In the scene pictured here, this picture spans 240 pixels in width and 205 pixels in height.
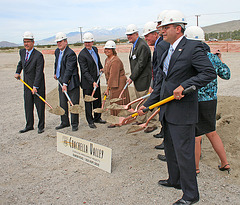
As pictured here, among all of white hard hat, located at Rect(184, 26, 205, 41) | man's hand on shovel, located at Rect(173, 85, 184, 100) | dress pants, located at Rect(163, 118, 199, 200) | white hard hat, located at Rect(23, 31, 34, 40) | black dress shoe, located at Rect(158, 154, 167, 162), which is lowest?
black dress shoe, located at Rect(158, 154, 167, 162)

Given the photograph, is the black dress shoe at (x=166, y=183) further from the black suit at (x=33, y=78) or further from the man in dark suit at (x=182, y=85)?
the black suit at (x=33, y=78)

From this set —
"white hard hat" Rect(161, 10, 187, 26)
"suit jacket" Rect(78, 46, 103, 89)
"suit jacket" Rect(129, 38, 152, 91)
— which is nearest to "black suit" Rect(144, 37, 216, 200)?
"white hard hat" Rect(161, 10, 187, 26)

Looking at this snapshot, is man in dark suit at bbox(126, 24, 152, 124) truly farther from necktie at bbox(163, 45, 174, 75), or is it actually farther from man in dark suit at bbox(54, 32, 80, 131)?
necktie at bbox(163, 45, 174, 75)

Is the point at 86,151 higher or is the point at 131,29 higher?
the point at 131,29

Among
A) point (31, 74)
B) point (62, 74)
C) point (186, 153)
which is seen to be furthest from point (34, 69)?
point (186, 153)

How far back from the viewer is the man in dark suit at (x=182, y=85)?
234cm

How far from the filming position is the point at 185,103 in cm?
250

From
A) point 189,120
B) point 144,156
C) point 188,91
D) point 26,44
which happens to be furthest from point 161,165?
point 26,44

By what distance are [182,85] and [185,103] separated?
0.22 m

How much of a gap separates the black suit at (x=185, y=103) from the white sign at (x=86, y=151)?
3.61 ft

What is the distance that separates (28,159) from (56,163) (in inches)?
21.9

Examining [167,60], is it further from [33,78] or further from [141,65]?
[33,78]

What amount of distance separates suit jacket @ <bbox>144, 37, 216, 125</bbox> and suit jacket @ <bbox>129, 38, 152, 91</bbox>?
91.0 inches

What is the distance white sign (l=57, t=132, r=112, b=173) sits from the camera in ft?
11.7
